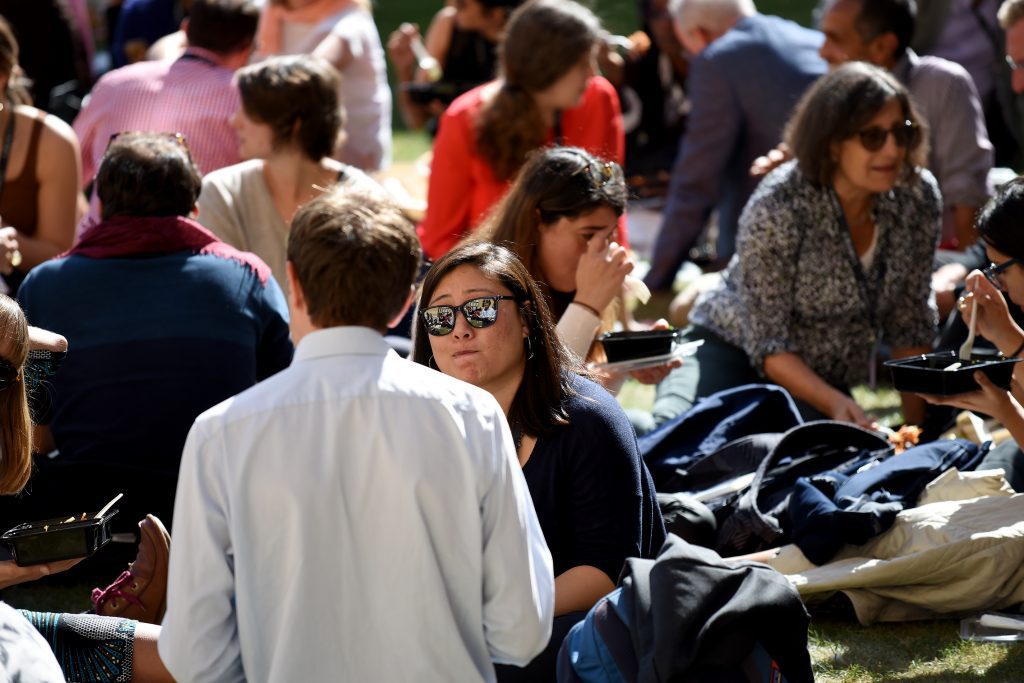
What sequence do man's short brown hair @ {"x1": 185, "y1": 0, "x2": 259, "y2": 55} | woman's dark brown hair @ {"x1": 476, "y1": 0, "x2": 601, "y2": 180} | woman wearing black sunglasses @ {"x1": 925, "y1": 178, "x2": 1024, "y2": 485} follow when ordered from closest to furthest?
woman wearing black sunglasses @ {"x1": 925, "y1": 178, "x2": 1024, "y2": 485} → woman's dark brown hair @ {"x1": 476, "y1": 0, "x2": 601, "y2": 180} → man's short brown hair @ {"x1": 185, "y1": 0, "x2": 259, "y2": 55}

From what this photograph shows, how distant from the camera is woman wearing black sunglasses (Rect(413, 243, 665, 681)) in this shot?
2.74 meters

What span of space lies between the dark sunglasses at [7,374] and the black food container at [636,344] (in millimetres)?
1643

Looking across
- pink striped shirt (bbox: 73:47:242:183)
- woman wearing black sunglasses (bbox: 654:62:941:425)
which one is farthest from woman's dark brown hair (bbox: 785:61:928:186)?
pink striped shirt (bbox: 73:47:242:183)

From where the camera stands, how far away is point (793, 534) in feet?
A: 11.6

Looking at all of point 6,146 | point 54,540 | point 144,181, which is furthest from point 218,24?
point 54,540

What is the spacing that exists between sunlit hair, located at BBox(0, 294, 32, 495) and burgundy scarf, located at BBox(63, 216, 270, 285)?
3.45 ft

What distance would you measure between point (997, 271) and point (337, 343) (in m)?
2.12

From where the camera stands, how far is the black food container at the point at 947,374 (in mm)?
3287

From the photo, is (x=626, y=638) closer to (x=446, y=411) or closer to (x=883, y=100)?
(x=446, y=411)

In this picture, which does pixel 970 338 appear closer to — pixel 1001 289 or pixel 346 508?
pixel 1001 289

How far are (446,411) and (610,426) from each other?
31.2 inches

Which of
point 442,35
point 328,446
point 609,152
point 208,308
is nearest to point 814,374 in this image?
point 609,152

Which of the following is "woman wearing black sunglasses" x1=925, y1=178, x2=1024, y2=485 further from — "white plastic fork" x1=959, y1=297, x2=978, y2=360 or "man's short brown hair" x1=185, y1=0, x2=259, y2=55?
"man's short brown hair" x1=185, y1=0, x2=259, y2=55

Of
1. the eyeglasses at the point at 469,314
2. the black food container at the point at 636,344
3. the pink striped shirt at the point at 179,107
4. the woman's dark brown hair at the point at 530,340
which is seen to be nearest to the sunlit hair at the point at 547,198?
the black food container at the point at 636,344
